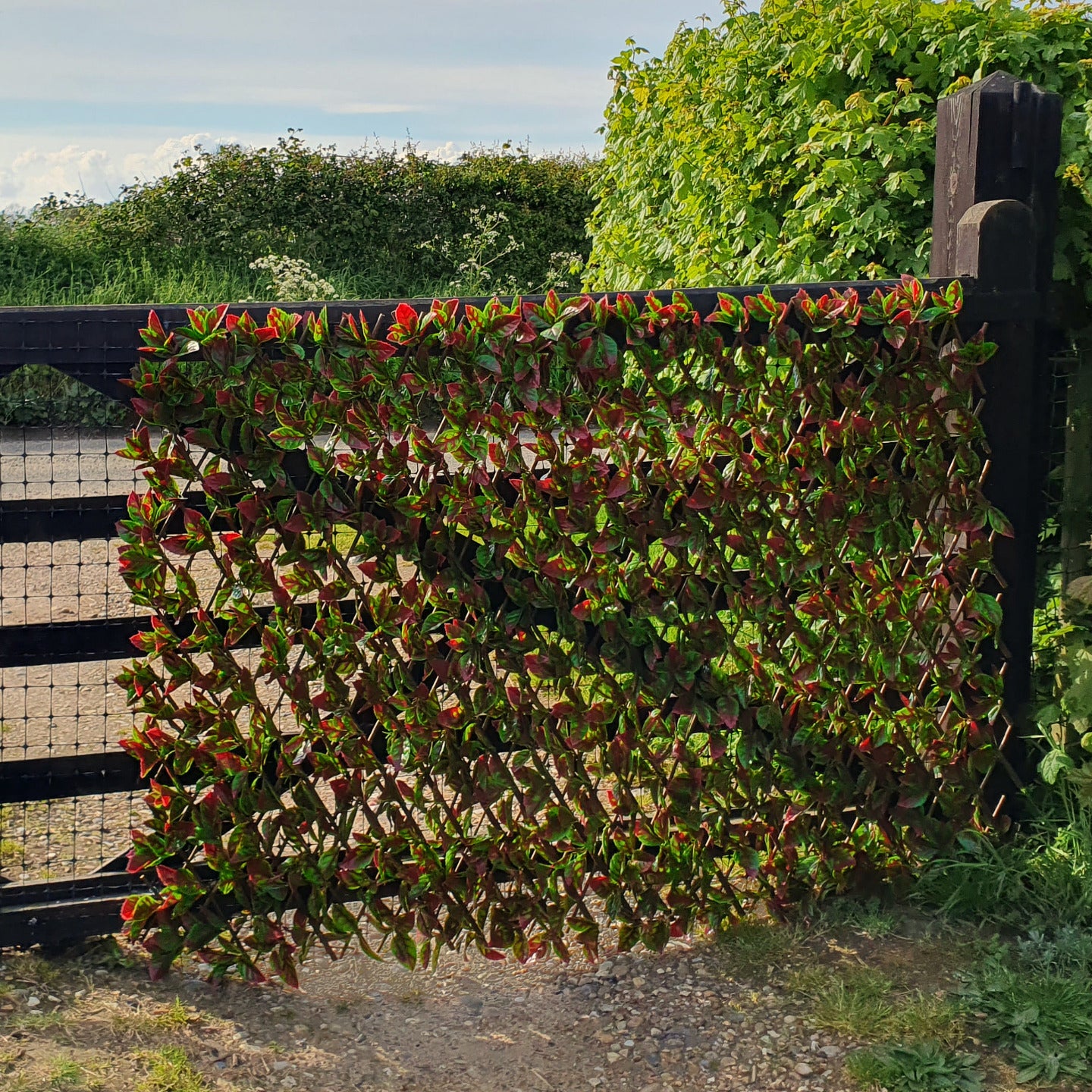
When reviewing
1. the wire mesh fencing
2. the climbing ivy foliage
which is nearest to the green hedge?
the wire mesh fencing

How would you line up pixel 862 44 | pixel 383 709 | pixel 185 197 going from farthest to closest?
pixel 185 197 < pixel 862 44 < pixel 383 709

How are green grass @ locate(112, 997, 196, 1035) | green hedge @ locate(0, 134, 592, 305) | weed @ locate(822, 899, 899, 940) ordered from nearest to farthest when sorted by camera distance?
green grass @ locate(112, 997, 196, 1035) → weed @ locate(822, 899, 899, 940) → green hedge @ locate(0, 134, 592, 305)

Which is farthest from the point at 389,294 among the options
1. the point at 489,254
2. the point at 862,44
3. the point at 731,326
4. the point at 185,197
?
the point at 731,326

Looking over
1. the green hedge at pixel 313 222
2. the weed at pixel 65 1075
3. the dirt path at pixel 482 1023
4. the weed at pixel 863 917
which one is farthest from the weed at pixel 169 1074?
the green hedge at pixel 313 222

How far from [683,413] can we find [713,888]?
1.34 m

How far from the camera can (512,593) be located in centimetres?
279

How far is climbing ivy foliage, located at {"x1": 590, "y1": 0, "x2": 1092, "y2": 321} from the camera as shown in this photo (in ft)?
12.4

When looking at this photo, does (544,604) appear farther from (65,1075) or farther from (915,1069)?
(65,1075)

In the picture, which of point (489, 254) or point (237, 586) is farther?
point (489, 254)

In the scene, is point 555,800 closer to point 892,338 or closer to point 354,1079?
point 354,1079

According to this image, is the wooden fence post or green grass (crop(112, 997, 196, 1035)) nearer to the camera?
green grass (crop(112, 997, 196, 1035))

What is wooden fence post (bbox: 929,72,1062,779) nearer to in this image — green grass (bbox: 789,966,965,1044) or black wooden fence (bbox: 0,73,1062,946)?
black wooden fence (bbox: 0,73,1062,946)

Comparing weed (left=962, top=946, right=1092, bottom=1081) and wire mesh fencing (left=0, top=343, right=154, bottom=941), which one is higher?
wire mesh fencing (left=0, top=343, right=154, bottom=941)

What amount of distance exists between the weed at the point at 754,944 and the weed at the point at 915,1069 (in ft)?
1.31
